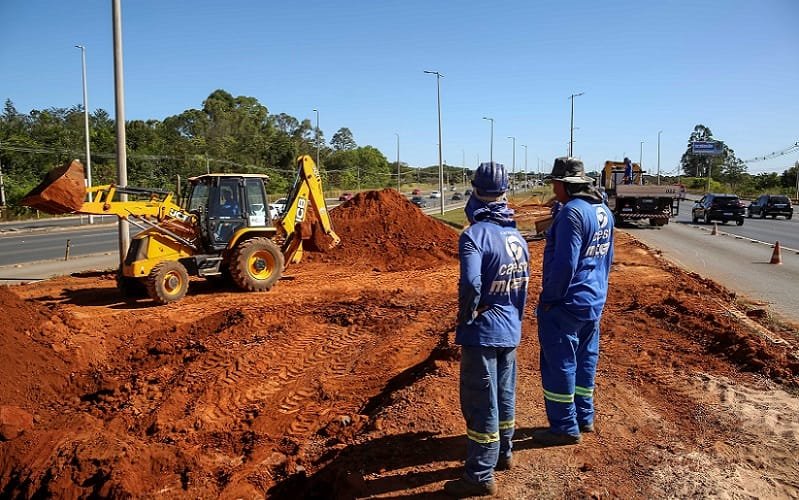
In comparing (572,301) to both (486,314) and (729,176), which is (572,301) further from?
(729,176)

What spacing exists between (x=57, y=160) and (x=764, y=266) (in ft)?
166

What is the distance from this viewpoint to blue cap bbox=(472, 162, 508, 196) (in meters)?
3.90

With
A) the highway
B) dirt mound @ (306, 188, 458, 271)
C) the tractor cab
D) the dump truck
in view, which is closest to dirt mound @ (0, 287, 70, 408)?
the tractor cab

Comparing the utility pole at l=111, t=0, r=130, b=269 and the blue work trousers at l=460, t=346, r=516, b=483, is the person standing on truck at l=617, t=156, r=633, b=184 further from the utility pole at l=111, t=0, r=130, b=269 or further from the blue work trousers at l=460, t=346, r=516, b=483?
the blue work trousers at l=460, t=346, r=516, b=483

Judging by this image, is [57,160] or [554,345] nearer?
[554,345]

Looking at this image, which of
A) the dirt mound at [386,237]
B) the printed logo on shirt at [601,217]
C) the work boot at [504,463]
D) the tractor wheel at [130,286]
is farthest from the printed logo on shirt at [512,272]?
the dirt mound at [386,237]

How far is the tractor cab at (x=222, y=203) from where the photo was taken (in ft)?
40.5

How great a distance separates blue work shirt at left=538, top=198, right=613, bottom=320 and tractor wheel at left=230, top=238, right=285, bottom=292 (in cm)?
879

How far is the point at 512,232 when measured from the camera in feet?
13.0

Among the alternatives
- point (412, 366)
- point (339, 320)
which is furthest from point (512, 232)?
point (339, 320)

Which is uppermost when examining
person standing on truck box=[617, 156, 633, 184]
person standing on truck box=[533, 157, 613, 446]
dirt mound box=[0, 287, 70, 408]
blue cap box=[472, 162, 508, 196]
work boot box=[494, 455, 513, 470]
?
person standing on truck box=[617, 156, 633, 184]

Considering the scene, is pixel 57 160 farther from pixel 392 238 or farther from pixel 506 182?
pixel 506 182

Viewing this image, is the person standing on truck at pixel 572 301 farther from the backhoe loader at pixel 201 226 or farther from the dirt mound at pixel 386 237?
the dirt mound at pixel 386 237

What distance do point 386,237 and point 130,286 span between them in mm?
8775
